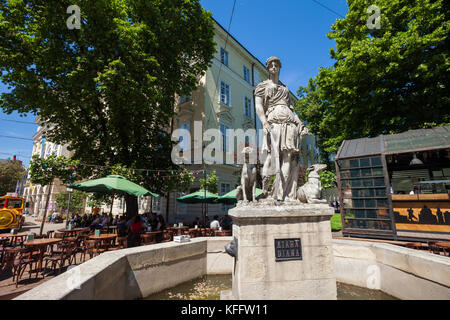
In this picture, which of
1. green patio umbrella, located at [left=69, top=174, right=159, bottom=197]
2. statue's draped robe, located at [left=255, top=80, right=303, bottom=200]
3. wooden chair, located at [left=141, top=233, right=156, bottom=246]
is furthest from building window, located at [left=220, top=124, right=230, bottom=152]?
statue's draped robe, located at [left=255, top=80, right=303, bottom=200]

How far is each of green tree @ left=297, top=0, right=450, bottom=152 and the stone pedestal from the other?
10082 mm

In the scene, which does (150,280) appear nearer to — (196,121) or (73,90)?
(73,90)

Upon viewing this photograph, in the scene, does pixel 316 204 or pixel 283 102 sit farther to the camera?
pixel 283 102

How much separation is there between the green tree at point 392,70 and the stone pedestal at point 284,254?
10.1m

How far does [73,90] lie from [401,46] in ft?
52.7

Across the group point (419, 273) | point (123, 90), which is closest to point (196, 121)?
point (123, 90)

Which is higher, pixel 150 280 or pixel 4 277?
pixel 150 280

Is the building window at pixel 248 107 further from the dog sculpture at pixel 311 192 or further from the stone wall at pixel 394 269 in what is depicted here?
the dog sculpture at pixel 311 192

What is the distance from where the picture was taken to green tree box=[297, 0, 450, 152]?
31.5 feet

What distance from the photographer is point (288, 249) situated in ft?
10.6

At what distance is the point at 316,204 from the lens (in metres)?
3.53

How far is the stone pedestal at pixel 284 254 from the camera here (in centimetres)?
312

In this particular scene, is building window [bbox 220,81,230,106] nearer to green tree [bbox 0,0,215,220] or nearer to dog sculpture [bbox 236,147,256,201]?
green tree [bbox 0,0,215,220]

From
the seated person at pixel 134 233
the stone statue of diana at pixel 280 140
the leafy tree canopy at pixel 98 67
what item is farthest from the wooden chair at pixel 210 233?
the stone statue of diana at pixel 280 140
